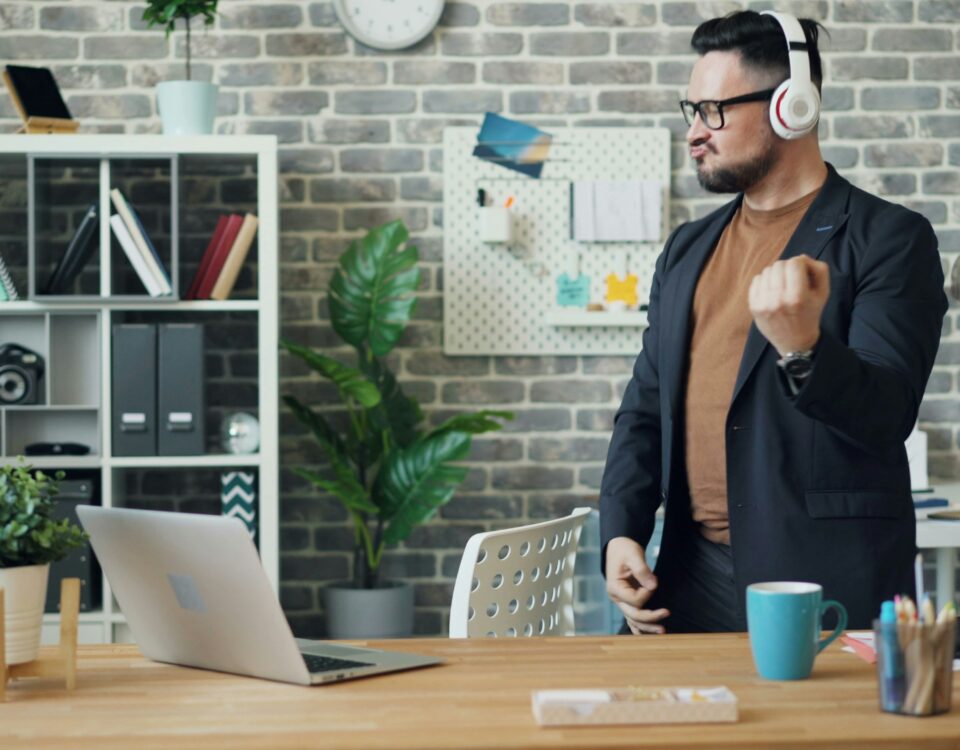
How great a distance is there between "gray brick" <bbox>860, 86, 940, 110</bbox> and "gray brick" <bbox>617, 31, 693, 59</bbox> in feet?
1.99

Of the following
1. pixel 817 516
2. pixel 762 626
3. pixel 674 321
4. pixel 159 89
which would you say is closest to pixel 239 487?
pixel 159 89

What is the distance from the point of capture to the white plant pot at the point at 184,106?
346 centimetres

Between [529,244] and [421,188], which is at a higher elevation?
[421,188]

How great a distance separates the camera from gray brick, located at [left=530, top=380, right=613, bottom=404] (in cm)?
388

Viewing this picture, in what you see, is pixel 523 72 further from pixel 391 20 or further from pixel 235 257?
pixel 235 257

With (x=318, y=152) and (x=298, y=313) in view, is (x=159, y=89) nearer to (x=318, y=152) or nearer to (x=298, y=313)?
(x=318, y=152)

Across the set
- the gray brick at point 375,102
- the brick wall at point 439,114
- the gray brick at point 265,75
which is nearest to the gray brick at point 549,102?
the brick wall at point 439,114

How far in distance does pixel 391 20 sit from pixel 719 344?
85.5 inches

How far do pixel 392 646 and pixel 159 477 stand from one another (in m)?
2.38

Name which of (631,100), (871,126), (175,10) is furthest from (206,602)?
(871,126)

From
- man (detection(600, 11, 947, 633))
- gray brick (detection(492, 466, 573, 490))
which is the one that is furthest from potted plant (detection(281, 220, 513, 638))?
man (detection(600, 11, 947, 633))

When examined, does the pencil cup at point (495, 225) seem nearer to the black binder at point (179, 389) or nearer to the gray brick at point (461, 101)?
the gray brick at point (461, 101)

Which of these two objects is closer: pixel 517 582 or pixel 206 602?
pixel 206 602

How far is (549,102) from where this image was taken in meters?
3.86
